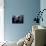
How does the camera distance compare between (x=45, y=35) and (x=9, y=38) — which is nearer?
(x=45, y=35)

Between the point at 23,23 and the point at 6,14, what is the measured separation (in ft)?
2.57

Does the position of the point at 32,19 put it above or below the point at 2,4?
below

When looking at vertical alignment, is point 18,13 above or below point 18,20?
above

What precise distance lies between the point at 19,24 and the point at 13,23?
0.25m

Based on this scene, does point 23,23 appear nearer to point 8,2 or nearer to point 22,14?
point 22,14

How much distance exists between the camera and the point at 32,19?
5141 millimetres

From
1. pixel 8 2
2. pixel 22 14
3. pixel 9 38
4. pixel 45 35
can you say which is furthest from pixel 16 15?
pixel 45 35

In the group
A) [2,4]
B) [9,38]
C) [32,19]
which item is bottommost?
[9,38]

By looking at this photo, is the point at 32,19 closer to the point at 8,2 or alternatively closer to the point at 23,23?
the point at 23,23

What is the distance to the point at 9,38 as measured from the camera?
517cm

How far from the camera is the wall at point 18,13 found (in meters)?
5.12

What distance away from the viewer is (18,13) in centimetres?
515

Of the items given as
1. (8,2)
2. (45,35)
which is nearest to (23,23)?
(8,2)

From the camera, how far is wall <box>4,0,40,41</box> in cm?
512
